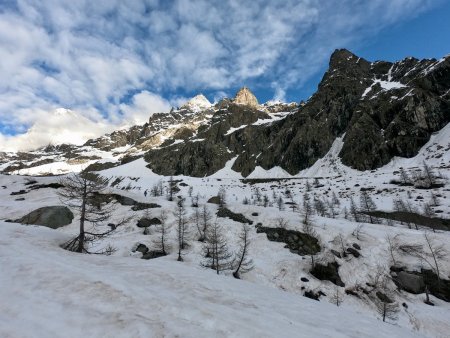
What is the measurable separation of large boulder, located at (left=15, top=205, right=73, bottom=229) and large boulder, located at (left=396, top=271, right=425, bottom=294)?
5841 centimetres

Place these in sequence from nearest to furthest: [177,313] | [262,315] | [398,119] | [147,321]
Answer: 1. [147,321]
2. [177,313]
3. [262,315]
4. [398,119]

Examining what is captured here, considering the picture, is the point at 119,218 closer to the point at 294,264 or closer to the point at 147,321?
the point at 294,264

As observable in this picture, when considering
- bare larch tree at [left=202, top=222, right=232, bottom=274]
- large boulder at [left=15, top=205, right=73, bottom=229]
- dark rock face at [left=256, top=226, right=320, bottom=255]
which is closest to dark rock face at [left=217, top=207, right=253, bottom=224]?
dark rock face at [left=256, top=226, right=320, bottom=255]

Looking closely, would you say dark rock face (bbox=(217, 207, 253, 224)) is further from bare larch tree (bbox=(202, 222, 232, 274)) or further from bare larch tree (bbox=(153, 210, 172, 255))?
bare larch tree (bbox=(153, 210, 172, 255))

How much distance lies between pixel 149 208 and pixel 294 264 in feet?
120

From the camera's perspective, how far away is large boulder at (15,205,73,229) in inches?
1881

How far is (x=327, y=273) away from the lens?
40.7 meters

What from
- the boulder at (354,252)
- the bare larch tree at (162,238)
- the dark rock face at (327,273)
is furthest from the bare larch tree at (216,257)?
the boulder at (354,252)

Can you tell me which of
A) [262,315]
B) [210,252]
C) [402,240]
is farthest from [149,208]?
[262,315]

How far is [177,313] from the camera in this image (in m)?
8.36

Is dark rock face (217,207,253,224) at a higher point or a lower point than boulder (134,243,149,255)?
higher

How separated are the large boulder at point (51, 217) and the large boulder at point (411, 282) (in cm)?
5841

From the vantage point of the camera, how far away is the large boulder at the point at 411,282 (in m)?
39.2

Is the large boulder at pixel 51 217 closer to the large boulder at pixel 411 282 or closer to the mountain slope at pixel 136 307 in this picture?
the mountain slope at pixel 136 307
